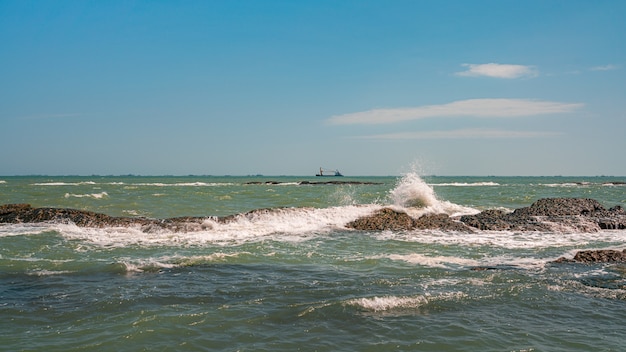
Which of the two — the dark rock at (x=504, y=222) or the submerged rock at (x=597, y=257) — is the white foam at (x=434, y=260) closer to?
the submerged rock at (x=597, y=257)

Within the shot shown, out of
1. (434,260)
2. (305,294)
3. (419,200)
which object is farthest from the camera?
(419,200)

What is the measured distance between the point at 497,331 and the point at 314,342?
2.50 m

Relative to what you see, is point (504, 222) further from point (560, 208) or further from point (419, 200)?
point (419, 200)

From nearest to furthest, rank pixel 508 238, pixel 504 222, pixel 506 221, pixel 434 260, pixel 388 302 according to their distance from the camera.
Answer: pixel 388 302 < pixel 434 260 < pixel 508 238 < pixel 504 222 < pixel 506 221

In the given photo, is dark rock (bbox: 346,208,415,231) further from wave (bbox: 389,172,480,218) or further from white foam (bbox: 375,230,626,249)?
wave (bbox: 389,172,480,218)

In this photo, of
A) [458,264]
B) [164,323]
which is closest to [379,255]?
[458,264]

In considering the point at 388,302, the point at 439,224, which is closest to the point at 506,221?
the point at 439,224

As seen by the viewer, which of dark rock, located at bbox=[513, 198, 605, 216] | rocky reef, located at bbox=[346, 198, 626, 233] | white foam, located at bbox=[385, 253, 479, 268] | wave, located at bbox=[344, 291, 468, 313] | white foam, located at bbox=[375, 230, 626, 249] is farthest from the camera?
dark rock, located at bbox=[513, 198, 605, 216]

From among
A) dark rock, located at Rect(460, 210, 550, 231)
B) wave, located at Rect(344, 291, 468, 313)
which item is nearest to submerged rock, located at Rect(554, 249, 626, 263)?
wave, located at Rect(344, 291, 468, 313)

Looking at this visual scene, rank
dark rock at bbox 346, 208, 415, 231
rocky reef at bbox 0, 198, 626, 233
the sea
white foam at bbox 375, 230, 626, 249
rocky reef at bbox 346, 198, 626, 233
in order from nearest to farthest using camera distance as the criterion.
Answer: the sea < white foam at bbox 375, 230, 626, 249 < rocky reef at bbox 0, 198, 626, 233 < rocky reef at bbox 346, 198, 626, 233 < dark rock at bbox 346, 208, 415, 231

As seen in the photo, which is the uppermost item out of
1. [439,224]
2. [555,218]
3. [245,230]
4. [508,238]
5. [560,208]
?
[560,208]

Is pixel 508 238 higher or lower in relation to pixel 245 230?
lower

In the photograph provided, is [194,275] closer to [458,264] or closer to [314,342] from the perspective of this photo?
[314,342]

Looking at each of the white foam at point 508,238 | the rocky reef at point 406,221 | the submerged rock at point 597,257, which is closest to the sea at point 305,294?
the white foam at point 508,238
